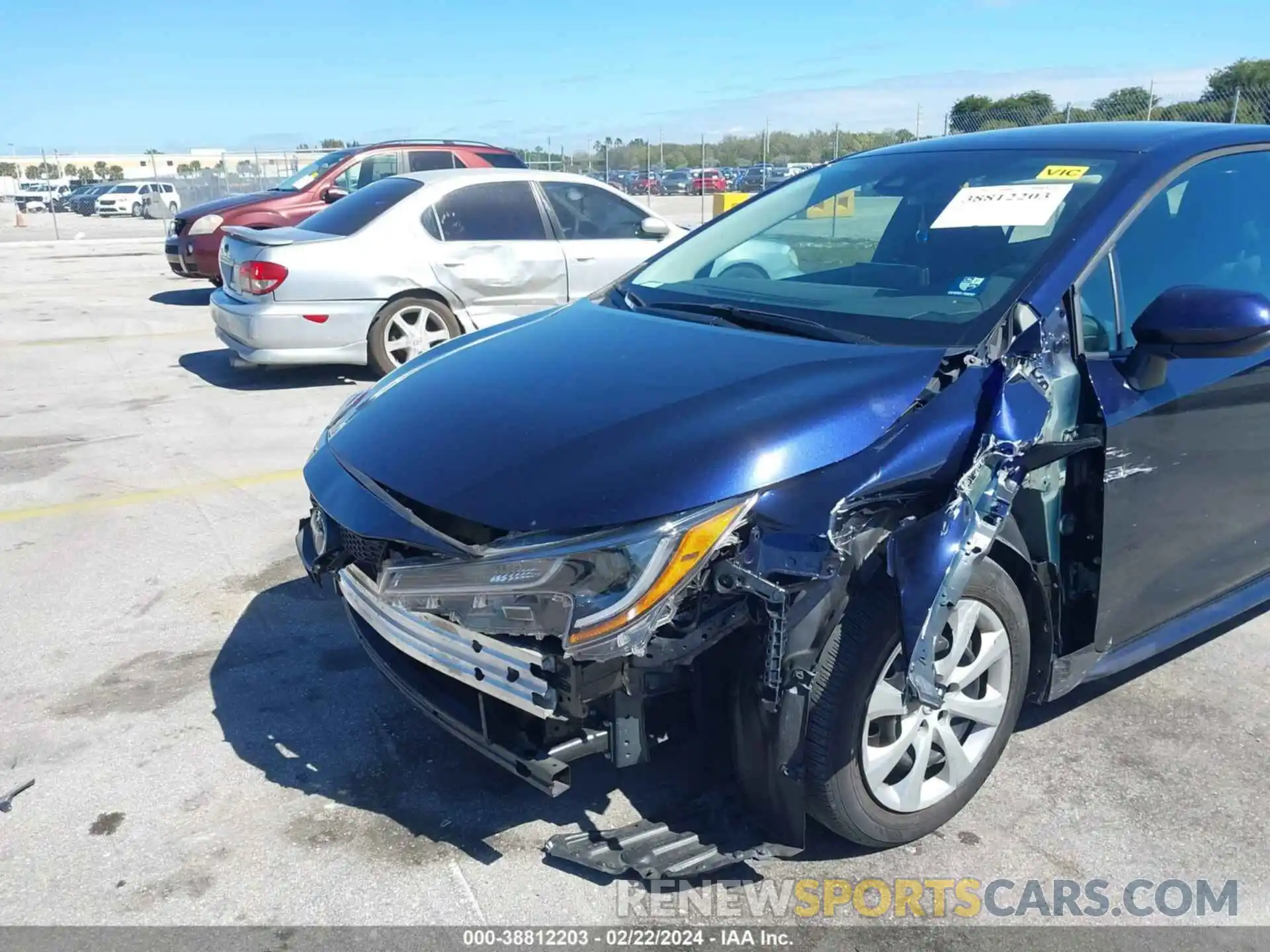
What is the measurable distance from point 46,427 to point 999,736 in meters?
6.56

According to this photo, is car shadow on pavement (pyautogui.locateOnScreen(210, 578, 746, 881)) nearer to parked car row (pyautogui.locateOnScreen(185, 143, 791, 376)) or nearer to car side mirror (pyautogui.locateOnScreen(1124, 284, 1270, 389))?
car side mirror (pyautogui.locateOnScreen(1124, 284, 1270, 389))

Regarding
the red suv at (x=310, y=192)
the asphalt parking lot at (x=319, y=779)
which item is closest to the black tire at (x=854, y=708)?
the asphalt parking lot at (x=319, y=779)

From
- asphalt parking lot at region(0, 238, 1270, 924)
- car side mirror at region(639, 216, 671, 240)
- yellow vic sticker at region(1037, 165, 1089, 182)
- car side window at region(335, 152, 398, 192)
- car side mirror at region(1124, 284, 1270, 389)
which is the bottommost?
asphalt parking lot at region(0, 238, 1270, 924)

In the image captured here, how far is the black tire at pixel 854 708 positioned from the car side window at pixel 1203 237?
3.28ft

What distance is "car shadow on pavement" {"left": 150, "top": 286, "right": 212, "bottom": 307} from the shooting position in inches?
525

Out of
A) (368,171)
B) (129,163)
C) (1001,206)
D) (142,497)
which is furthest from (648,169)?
(129,163)

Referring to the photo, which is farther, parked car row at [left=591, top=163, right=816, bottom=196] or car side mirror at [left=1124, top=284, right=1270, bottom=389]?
parked car row at [left=591, top=163, right=816, bottom=196]

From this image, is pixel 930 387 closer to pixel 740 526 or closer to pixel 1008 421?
pixel 1008 421

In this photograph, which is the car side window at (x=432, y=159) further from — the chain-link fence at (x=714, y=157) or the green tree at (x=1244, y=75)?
the green tree at (x=1244, y=75)

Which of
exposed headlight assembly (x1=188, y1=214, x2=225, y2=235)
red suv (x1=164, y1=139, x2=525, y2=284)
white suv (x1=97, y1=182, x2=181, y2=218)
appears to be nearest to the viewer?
red suv (x1=164, y1=139, x2=525, y2=284)

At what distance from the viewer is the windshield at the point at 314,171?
1214cm

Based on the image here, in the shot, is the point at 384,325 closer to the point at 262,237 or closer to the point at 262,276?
the point at 262,276

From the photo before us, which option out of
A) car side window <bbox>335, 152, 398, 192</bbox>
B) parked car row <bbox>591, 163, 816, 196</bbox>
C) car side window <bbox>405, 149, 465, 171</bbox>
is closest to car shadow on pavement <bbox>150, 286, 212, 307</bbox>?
car side window <bbox>335, 152, 398, 192</bbox>

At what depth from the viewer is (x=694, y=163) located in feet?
100
